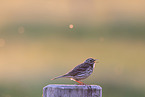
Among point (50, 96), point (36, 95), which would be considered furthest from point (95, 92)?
point (36, 95)

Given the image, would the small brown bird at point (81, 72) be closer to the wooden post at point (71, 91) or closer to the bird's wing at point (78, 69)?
the bird's wing at point (78, 69)

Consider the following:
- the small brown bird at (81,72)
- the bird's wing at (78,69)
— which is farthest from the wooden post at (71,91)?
the bird's wing at (78,69)

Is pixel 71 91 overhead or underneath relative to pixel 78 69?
underneath

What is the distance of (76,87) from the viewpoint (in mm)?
5168

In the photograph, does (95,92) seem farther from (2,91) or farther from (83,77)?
(2,91)

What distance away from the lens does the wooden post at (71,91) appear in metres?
5.12

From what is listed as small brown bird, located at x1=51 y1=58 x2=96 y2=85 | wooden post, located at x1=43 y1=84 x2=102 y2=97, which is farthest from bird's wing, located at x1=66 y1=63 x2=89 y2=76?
wooden post, located at x1=43 y1=84 x2=102 y2=97

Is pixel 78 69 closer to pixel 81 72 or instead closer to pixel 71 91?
pixel 81 72

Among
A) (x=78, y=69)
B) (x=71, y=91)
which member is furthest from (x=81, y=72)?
(x=71, y=91)

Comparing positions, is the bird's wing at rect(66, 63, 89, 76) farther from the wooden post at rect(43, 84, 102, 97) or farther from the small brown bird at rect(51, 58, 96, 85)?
the wooden post at rect(43, 84, 102, 97)

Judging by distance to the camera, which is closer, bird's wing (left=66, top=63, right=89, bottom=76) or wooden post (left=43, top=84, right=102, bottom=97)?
wooden post (left=43, top=84, right=102, bottom=97)

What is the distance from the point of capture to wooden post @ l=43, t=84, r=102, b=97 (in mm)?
5125

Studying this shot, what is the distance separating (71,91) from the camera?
5.13 meters

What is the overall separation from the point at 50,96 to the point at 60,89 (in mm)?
217
